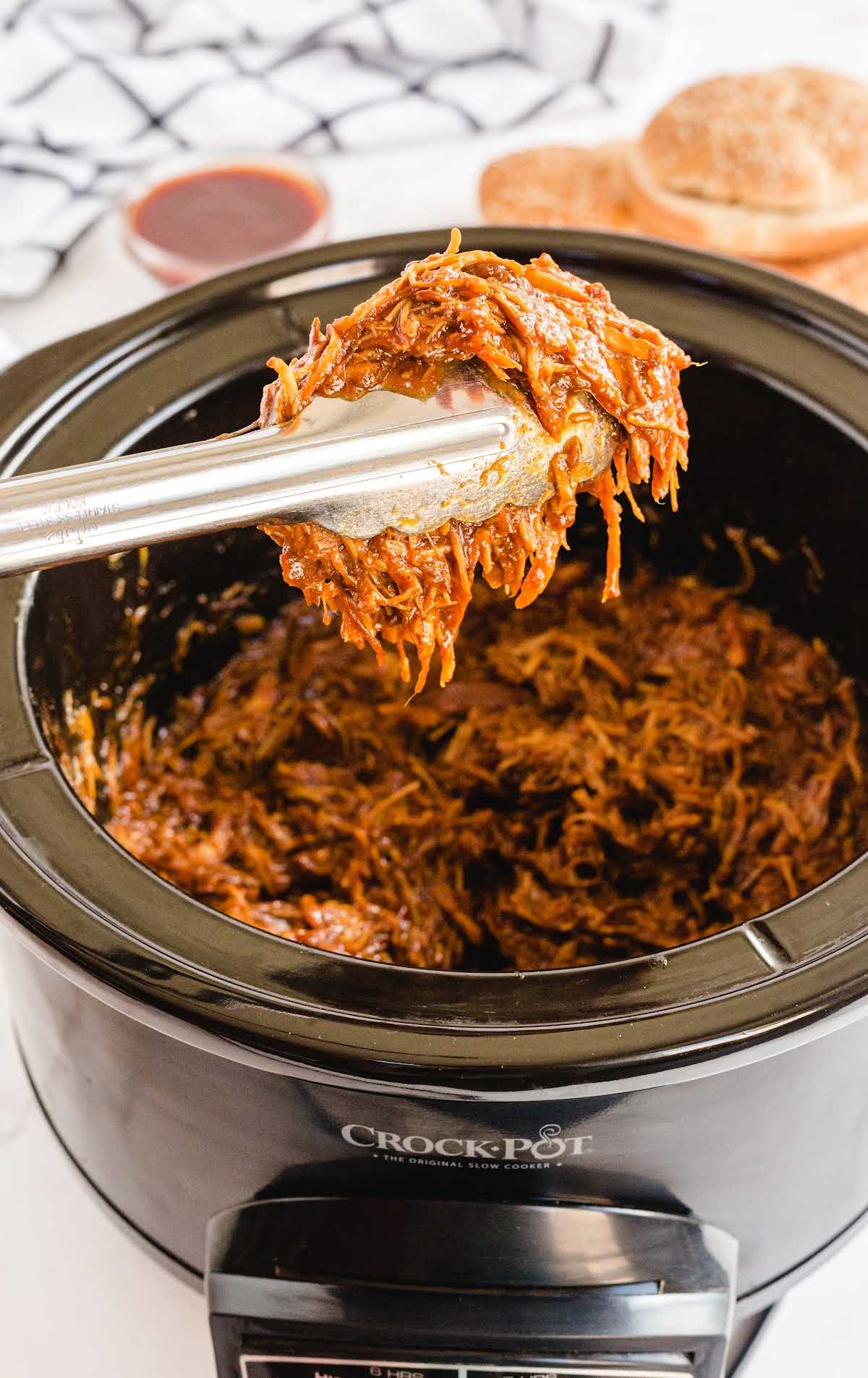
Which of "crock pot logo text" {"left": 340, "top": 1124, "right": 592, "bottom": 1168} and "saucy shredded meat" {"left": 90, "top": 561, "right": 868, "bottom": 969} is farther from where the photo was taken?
"saucy shredded meat" {"left": 90, "top": 561, "right": 868, "bottom": 969}

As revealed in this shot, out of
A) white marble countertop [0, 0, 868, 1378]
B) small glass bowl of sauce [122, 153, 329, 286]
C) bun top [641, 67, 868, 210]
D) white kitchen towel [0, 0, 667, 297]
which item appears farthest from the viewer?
white kitchen towel [0, 0, 667, 297]

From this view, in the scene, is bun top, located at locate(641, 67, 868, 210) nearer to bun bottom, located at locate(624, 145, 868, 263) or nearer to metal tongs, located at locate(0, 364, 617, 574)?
bun bottom, located at locate(624, 145, 868, 263)

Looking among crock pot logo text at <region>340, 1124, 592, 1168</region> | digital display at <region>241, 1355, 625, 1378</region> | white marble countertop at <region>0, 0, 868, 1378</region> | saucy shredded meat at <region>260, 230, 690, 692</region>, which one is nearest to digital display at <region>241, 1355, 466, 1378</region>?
digital display at <region>241, 1355, 625, 1378</region>

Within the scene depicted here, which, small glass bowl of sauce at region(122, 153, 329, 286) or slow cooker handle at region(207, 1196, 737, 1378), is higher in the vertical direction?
small glass bowl of sauce at region(122, 153, 329, 286)

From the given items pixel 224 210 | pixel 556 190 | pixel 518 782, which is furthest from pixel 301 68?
pixel 518 782

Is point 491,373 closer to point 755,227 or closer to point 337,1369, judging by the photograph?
point 337,1369

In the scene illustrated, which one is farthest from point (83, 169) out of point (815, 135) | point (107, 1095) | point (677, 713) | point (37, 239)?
point (107, 1095)

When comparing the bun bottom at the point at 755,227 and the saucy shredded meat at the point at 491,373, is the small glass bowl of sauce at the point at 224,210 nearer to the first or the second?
the bun bottom at the point at 755,227
